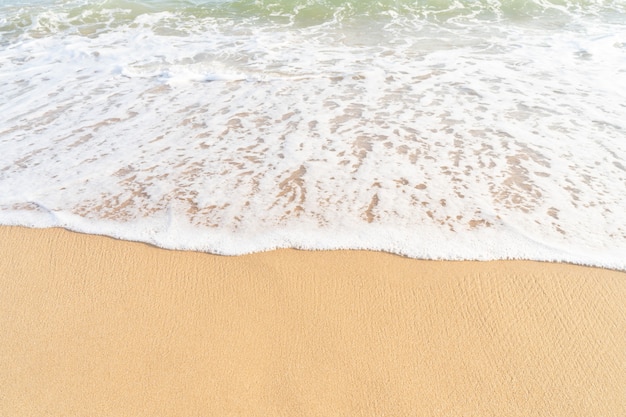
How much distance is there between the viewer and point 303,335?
2668mm

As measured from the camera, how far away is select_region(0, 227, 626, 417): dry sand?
7.66 ft

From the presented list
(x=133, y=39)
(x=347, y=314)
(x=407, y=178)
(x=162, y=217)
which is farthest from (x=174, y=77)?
(x=347, y=314)

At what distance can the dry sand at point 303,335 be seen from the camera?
233 cm

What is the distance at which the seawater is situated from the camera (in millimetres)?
3449

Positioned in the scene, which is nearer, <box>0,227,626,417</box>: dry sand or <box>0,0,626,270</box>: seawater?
<box>0,227,626,417</box>: dry sand

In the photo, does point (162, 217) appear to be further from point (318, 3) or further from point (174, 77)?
point (318, 3)

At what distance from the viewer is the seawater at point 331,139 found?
3449mm

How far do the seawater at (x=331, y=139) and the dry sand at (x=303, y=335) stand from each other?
0.85ft

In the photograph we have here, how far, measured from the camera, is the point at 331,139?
4684 mm

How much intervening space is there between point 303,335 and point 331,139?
249 cm

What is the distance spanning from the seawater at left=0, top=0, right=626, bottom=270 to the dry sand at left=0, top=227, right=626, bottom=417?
0.85ft

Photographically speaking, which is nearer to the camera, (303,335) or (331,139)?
(303,335)

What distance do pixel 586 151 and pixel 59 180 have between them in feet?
15.8

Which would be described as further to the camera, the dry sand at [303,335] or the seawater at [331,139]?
the seawater at [331,139]
